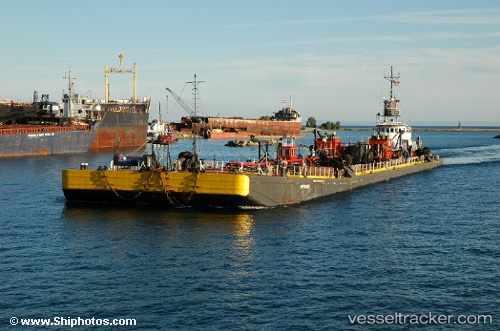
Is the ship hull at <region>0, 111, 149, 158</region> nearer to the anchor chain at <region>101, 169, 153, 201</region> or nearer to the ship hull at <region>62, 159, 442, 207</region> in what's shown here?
the ship hull at <region>62, 159, 442, 207</region>

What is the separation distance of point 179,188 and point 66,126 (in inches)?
2657

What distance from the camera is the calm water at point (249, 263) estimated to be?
923 inches

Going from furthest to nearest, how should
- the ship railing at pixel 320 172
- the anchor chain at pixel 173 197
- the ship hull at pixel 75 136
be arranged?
the ship hull at pixel 75 136 → the ship railing at pixel 320 172 → the anchor chain at pixel 173 197

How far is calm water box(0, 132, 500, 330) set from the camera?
2344 cm

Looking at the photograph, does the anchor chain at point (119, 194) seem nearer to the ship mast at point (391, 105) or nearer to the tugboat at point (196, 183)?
the tugboat at point (196, 183)

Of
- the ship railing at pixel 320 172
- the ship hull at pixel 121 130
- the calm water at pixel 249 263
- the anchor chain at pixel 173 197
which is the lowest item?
the calm water at pixel 249 263

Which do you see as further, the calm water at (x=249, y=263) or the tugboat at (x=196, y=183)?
the tugboat at (x=196, y=183)

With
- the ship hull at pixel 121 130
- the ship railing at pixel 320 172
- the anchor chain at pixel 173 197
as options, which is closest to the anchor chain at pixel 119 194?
the anchor chain at pixel 173 197

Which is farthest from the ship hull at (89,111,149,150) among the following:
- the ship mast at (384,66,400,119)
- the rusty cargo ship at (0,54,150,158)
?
the ship mast at (384,66,400,119)

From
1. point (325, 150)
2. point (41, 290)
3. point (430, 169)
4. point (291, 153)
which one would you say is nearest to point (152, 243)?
point (41, 290)

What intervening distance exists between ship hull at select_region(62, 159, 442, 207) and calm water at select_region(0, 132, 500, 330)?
38.2 inches

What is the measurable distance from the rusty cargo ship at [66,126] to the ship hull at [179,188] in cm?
4798

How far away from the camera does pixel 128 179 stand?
142 ft

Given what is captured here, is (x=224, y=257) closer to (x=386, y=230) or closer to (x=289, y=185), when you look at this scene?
(x=386, y=230)
